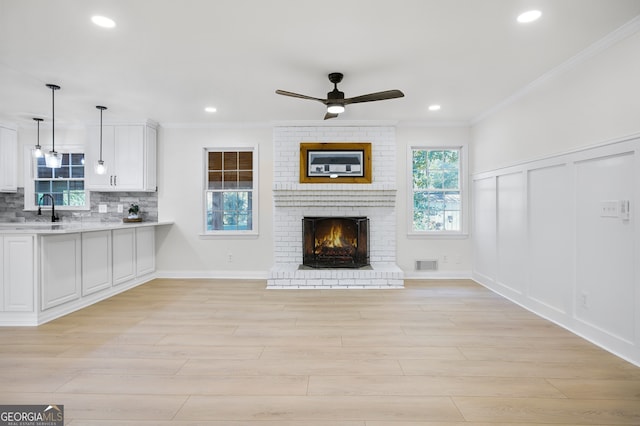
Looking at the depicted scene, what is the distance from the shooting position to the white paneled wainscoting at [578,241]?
2596 mm

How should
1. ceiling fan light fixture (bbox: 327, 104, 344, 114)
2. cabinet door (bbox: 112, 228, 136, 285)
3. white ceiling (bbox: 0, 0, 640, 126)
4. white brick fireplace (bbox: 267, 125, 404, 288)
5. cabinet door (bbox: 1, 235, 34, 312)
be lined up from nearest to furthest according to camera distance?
white ceiling (bbox: 0, 0, 640, 126), cabinet door (bbox: 1, 235, 34, 312), ceiling fan light fixture (bbox: 327, 104, 344, 114), cabinet door (bbox: 112, 228, 136, 285), white brick fireplace (bbox: 267, 125, 404, 288)

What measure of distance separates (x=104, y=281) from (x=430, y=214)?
16.0ft

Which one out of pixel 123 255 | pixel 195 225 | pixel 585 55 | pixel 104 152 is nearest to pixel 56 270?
pixel 123 255

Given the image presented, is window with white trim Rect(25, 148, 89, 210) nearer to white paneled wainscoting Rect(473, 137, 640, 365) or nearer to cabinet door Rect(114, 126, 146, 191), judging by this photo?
cabinet door Rect(114, 126, 146, 191)

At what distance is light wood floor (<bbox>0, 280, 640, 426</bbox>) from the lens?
191 centimetres

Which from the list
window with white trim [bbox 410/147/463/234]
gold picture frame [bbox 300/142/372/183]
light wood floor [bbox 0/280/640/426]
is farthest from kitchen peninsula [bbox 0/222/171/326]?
window with white trim [bbox 410/147/463/234]

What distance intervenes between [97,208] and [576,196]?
656 cm

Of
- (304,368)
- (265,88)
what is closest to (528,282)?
(304,368)

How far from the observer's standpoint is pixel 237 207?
18.8ft

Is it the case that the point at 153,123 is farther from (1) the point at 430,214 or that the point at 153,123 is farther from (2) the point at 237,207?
(1) the point at 430,214

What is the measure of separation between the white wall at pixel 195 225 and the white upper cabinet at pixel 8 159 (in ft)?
7.77

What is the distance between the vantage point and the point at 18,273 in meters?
3.36

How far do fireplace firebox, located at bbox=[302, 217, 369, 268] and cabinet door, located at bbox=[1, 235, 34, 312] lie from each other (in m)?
3.35

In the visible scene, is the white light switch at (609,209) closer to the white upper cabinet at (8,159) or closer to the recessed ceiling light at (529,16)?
the recessed ceiling light at (529,16)
